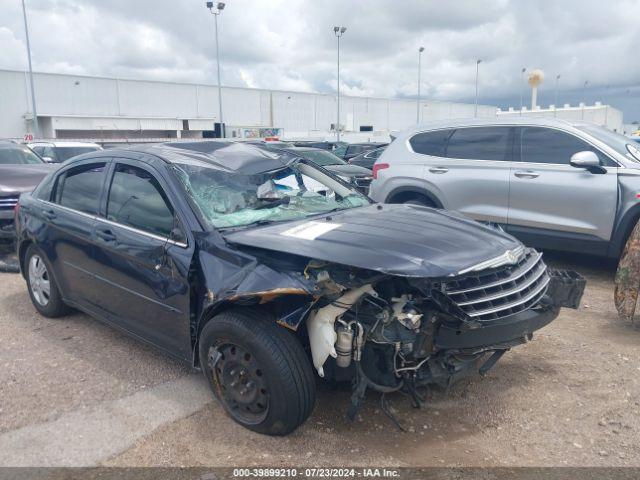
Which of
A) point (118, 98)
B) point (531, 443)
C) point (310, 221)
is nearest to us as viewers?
point (531, 443)

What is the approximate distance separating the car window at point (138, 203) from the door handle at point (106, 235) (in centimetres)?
10

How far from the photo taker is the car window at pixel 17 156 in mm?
9727

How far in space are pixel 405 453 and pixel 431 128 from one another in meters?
5.28

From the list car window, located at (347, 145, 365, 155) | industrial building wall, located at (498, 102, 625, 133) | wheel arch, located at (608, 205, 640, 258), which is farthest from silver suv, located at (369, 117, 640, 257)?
industrial building wall, located at (498, 102, 625, 133)

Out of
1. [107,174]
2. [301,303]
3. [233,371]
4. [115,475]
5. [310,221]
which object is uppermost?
[107,174]

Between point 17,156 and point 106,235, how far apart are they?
736 centimetres

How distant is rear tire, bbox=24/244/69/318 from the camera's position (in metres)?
4.84

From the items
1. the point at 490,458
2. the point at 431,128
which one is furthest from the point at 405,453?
the point at 431,128

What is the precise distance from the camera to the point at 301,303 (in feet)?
9.61

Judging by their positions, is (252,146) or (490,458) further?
(252,146)

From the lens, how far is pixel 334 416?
332cm

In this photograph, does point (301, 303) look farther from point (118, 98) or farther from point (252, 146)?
point (118, 98)

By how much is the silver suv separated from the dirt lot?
1.72 meters

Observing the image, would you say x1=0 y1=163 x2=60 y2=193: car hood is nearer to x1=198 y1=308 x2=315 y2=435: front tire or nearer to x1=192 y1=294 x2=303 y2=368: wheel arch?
x1=192 y1=294 x2=303 y2=368: wheel arch
